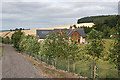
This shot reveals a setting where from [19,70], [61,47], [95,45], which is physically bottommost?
[19,70]

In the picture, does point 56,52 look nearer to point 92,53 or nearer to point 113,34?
point 92,53

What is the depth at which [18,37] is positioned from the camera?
51281 mm

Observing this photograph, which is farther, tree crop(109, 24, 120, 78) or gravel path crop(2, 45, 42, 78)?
gravel path crop(2, 45, 42, 78)

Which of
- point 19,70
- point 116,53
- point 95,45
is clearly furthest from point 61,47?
point 116,53

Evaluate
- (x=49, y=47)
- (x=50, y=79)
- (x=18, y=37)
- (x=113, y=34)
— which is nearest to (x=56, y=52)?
(x=49, y=47)

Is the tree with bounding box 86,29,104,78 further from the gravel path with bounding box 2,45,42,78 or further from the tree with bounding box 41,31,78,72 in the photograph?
the gravel path with bounding box 2,45,42,78

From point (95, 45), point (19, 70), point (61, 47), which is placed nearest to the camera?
point (95, 45)

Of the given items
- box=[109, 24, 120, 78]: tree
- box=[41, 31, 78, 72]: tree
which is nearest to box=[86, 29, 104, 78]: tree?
box=[109, 24, 120, 78]: tree

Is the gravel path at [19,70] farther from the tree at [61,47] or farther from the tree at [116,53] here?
the tree at [116,53]

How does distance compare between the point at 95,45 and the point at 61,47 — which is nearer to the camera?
the point at 95,45

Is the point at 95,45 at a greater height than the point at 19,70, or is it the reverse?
the point at 95,45

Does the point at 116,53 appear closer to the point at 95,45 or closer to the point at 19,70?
the point at 95,45

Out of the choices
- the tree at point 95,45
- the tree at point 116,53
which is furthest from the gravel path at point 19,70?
the tree at point 116,53

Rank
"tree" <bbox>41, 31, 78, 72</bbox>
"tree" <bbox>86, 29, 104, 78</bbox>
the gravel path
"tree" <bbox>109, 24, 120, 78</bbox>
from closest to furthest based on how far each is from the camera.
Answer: "tree" <bbox>109, 24, 120, 78</bbox>
"tree" <bbox>86, 29, 104, 78</bbox>
the gravel path
"tree" <bbox>41, 31, 78, 72</bbox>
